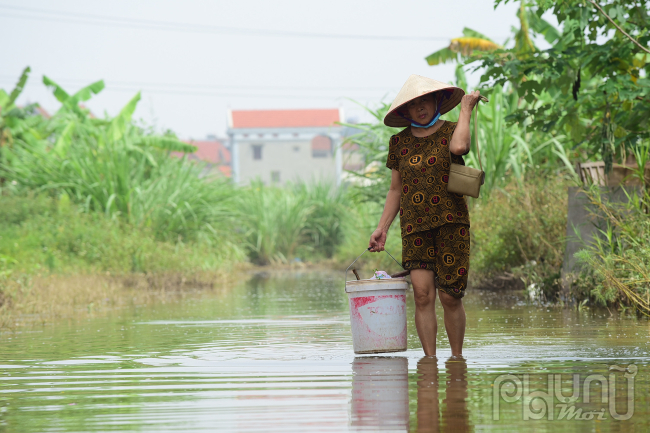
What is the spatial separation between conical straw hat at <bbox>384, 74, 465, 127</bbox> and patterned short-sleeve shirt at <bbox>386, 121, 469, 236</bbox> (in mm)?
197

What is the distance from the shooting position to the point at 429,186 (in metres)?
6.00

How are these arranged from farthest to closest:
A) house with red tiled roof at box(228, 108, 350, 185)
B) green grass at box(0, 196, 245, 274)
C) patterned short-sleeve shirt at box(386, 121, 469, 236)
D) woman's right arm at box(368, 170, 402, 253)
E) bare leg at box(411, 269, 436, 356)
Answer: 1. house with red tiled roof at box(228, 108, 350, 185)
2. green grass at box(0, 196, 245, 274)
3. woman's right arm at box(368, 170, 402, 253)
4. bare leg at box(411, 269, 436, 356)
5. patterned short-sleeve shirt at box(386, 121, 469, 236)

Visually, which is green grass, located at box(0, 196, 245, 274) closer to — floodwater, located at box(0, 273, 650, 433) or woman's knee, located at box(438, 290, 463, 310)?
floodwater, located at box(0, 273, 650, 433)

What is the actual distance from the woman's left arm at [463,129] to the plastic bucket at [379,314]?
3.19 feet

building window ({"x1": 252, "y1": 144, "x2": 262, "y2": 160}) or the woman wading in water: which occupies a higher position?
building window ({"x1": 252, "y1": 144, "x2": 262, "y2": 160})

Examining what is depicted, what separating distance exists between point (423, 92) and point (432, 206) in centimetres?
73

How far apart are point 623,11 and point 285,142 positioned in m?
58.6

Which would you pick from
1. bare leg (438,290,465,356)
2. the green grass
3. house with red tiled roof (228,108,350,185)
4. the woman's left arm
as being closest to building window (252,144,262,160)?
house with red tiled roof (228,108,350,185)

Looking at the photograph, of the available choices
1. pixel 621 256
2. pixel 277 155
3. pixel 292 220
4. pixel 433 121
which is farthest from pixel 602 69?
pixel 277 155

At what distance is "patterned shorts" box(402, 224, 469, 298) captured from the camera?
19.7ft

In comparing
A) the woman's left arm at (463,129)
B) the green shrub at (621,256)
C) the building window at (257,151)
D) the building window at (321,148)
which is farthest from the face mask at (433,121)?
the building window at (257,151)

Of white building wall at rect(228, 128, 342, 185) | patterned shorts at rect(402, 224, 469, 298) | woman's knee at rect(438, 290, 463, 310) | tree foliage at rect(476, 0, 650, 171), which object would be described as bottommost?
woman's knee at rect(438, 290, 463, 310)

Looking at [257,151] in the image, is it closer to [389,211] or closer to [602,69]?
[602,69]

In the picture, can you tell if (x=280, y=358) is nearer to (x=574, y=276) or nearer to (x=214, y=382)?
(x=214, y=382)
